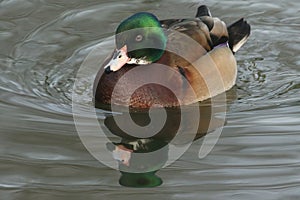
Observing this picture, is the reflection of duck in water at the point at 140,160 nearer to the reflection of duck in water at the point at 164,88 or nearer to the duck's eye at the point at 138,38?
the reflection of duck in water at the point at 164,88

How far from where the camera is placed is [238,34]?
868 cm

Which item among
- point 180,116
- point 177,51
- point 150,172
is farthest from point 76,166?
point 177,51

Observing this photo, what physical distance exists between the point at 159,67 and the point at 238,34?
1.42 meters

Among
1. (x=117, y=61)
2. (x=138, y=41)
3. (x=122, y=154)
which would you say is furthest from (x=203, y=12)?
(x=122, y=154)

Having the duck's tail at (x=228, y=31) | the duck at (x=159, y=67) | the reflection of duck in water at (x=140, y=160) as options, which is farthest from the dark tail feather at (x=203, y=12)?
the reflection of duck in water at (x=140, y=160)

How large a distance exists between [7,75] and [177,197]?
296 cm

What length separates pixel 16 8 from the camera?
9.75m

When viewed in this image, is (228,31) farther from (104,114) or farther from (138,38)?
(104,114)

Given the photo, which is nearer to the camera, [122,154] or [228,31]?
[122,154]

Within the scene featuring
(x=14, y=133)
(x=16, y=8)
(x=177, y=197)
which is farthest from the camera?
(x=16, y=8)

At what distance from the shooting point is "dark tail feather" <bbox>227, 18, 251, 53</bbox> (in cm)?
863

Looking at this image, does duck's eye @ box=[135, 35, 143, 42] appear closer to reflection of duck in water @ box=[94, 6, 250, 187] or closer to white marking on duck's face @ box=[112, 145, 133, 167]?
reflection of duck in water @ box=[94, 6, 250, 187]

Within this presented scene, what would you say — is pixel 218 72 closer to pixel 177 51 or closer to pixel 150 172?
pixel 177 51

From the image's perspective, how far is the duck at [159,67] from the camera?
740cm
